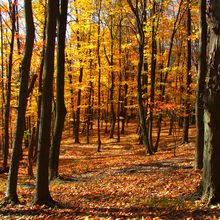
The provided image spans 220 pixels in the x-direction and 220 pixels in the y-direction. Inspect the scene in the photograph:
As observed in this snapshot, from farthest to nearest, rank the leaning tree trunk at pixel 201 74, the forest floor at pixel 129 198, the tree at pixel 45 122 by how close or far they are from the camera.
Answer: the leaning tree trunk at pixel 201 74
the tree at pixel 45 122
the forest floor at pixel 129 198

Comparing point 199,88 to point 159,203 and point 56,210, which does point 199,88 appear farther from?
point 56,210

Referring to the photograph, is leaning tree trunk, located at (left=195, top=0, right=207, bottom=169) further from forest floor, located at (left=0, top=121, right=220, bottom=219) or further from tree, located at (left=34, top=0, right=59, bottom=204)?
tree, located at (left=34, top=0, right=59, bottom=204)

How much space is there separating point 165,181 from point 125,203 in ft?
7.43

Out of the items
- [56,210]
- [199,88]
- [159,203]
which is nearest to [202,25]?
[199,88]

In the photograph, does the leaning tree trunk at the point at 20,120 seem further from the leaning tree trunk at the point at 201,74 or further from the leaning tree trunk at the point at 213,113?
the leaning tree trunk at the point at 201,74

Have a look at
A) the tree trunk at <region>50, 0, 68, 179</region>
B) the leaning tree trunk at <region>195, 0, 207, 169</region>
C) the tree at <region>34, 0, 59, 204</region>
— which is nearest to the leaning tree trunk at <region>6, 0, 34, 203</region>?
the tree at <region>34, 0, 59, 204</region>

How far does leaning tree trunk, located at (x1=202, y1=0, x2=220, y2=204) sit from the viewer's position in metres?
4.37

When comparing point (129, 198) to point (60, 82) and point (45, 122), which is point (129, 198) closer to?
point (45, 122)

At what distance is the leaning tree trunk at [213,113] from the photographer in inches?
172

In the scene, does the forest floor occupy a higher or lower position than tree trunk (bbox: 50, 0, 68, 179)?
lower

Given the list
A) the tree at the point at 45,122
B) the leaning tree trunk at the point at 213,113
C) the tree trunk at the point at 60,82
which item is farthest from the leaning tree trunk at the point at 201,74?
the tree trunk at the point at 60,82

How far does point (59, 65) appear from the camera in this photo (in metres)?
8.66

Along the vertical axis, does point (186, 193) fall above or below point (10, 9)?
below

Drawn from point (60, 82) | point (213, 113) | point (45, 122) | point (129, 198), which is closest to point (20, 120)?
point (45, 122)
